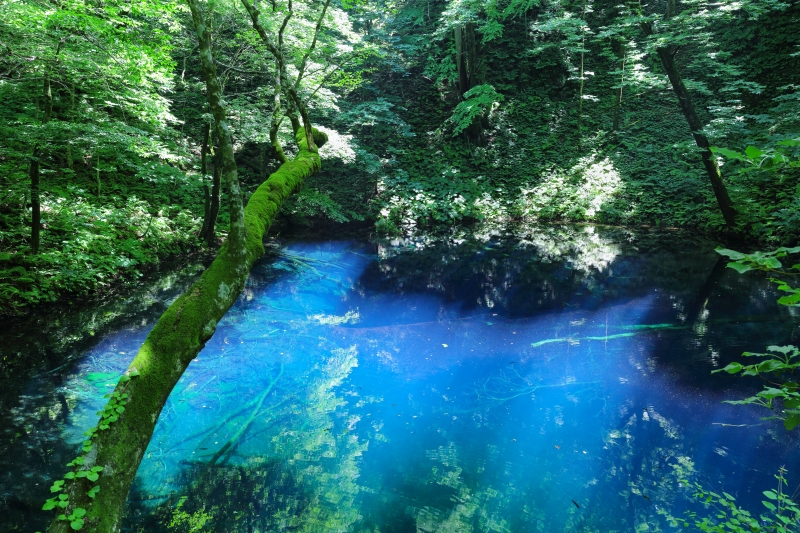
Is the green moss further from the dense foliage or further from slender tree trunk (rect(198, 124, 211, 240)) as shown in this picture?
slender tree trunk (rect(198, 124, 211, 240))

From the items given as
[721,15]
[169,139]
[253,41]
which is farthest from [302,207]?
[721,15]

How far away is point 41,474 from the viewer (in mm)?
3363

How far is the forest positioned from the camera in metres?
3.03

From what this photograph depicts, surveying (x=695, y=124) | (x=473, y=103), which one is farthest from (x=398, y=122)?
(x=695, y=124)

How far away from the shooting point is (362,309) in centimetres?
713

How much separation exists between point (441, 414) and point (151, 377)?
290cm

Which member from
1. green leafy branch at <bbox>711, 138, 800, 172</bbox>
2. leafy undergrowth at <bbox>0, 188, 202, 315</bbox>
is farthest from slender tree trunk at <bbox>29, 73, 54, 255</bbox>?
green leafy branch at <bbox>711, 138, 800, 172</bbox>

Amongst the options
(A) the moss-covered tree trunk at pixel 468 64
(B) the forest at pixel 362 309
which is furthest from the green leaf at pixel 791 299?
(A) the moss-covered tree trunk at pixel 468 64

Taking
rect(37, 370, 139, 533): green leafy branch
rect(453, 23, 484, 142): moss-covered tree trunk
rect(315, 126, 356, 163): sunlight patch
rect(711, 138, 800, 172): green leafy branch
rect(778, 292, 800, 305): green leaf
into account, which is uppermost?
rect(453, 23, 484, 142): moss-covered tree trunk

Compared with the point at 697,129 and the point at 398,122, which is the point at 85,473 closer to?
the point at 697,129

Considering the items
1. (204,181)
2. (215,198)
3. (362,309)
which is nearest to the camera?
(362,309)

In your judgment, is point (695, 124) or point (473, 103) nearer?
point (695, 124)

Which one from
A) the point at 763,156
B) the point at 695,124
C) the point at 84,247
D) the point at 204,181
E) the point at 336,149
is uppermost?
the point at 336,149

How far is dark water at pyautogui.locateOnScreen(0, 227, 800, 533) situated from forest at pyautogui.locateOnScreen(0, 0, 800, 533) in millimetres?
30
